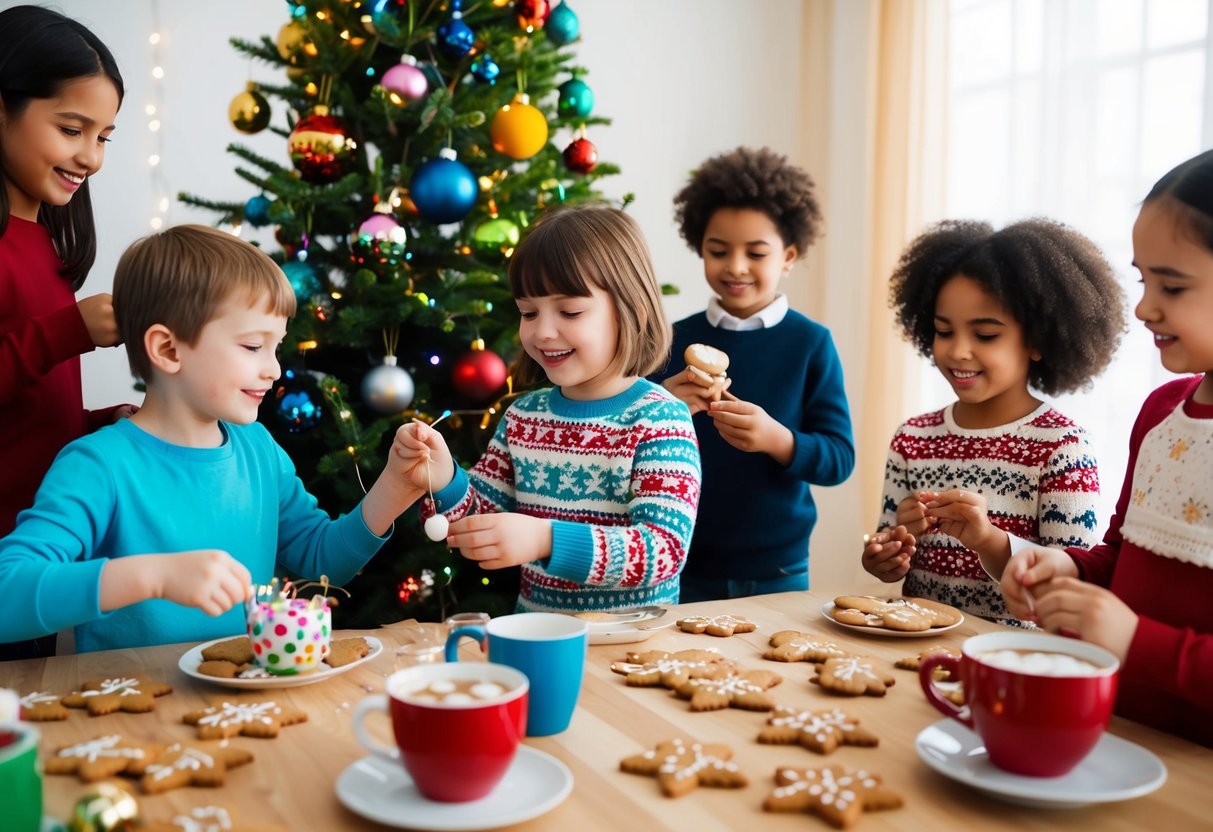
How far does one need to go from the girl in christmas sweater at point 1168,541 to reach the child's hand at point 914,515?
1.28 ft

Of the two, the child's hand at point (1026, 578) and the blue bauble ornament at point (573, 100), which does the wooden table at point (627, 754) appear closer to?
the child's hand at point (1026, 578)

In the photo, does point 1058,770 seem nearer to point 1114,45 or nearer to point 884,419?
point 1114,45

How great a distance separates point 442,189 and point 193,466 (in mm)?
989

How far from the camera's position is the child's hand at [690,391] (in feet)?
6.73

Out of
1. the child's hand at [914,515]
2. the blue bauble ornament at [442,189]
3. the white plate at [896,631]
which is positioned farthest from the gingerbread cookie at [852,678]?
the blue bauble ornament at [442,189]

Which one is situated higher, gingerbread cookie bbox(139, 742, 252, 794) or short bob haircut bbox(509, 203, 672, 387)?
short bob haircut bbox(509, 203, 672, 387)

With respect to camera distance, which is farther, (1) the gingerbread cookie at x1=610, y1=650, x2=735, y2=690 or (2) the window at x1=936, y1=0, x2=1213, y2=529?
(2) the window at x1=936, y1=0, x2=1213, y2=529

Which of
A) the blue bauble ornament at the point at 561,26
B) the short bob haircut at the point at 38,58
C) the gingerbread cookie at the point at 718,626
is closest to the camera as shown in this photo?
the gingerbread cookie at the point at 718,626

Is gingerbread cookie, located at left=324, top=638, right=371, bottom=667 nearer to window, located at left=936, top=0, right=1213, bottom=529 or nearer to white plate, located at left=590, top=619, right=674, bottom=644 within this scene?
white plate, located at left=590, top=619, right=674, bottom=644

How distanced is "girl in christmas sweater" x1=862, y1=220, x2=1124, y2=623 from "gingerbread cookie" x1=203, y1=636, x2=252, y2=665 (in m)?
1.00

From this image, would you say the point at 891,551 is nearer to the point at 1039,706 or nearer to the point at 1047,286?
the point at 1047,286

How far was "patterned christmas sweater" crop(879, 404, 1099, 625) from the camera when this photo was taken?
1752 millimetres

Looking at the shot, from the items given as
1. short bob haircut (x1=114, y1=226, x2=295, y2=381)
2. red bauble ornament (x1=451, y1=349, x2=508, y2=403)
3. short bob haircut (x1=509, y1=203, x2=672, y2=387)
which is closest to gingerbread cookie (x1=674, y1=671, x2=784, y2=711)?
short bob haircut (x1=509, y1=203, x2=672, y2=387)

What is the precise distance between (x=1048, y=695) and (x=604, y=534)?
73 cm
